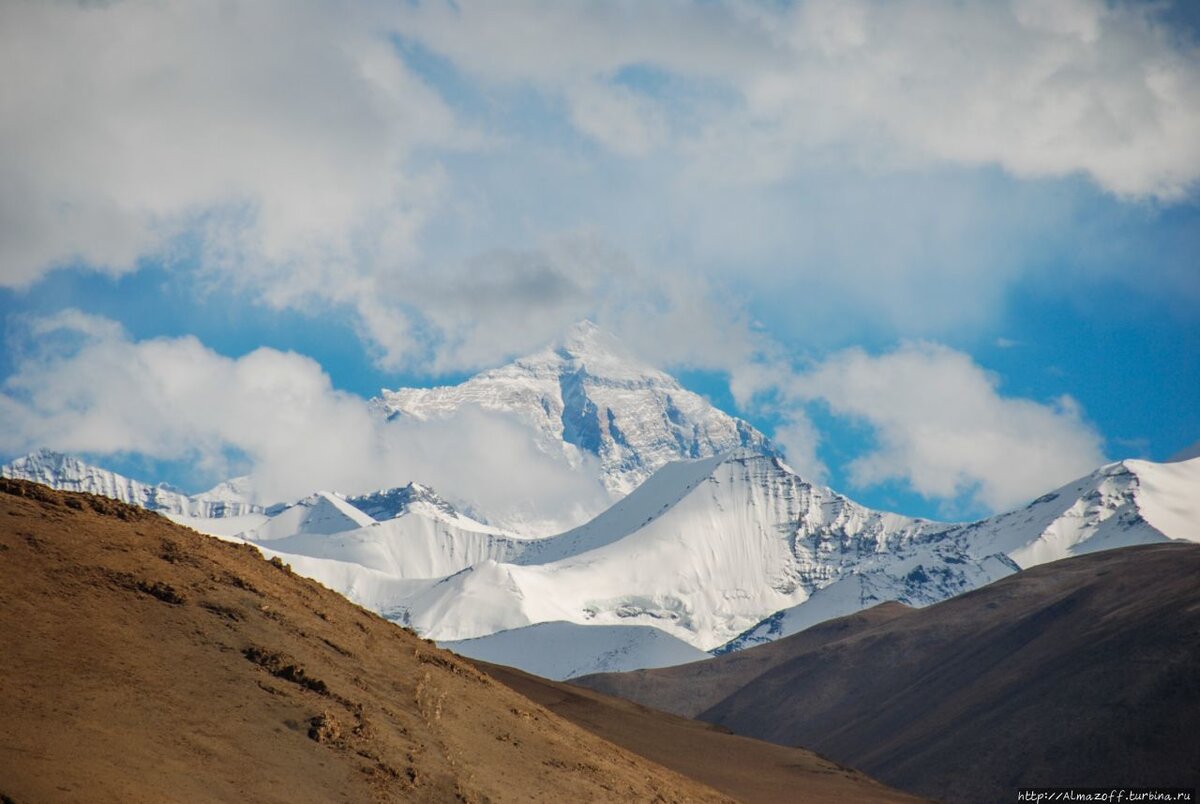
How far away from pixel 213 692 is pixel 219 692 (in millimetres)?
176

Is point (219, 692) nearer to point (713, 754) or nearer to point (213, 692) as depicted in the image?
point (213, 692)

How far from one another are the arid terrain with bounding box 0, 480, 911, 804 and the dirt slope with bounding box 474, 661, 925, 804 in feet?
59.9

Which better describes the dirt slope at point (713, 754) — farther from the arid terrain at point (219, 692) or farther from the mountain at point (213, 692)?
the mountain at point (213, 692)

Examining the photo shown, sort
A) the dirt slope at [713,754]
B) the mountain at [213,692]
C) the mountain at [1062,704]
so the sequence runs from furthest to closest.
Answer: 1. the mountain at [1062,704]
2. the dirt slope at [713,754]
3. the mountain at [213,692]

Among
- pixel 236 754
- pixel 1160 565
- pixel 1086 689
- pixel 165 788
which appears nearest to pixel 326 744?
pixel 236 754

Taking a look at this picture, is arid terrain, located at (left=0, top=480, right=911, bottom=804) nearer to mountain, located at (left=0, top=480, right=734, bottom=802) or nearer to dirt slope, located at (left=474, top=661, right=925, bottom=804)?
mountain, located at (left=0, top=480, right=734, bottom=802)

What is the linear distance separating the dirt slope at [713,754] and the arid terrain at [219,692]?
59.9 ft

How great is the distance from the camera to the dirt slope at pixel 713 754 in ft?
204

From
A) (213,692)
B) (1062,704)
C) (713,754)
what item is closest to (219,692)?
(213,692)

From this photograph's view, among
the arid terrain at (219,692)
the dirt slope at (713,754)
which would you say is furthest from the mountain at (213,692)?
the dirt slope at (713,754)

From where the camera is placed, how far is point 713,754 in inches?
2699

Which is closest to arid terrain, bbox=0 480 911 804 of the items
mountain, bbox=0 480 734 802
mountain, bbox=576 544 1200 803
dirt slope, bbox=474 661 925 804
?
mountain, bbox=0 480 734 802

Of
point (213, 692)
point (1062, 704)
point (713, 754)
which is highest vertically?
point (1062, 704)

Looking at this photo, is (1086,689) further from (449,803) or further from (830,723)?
(449,803)
